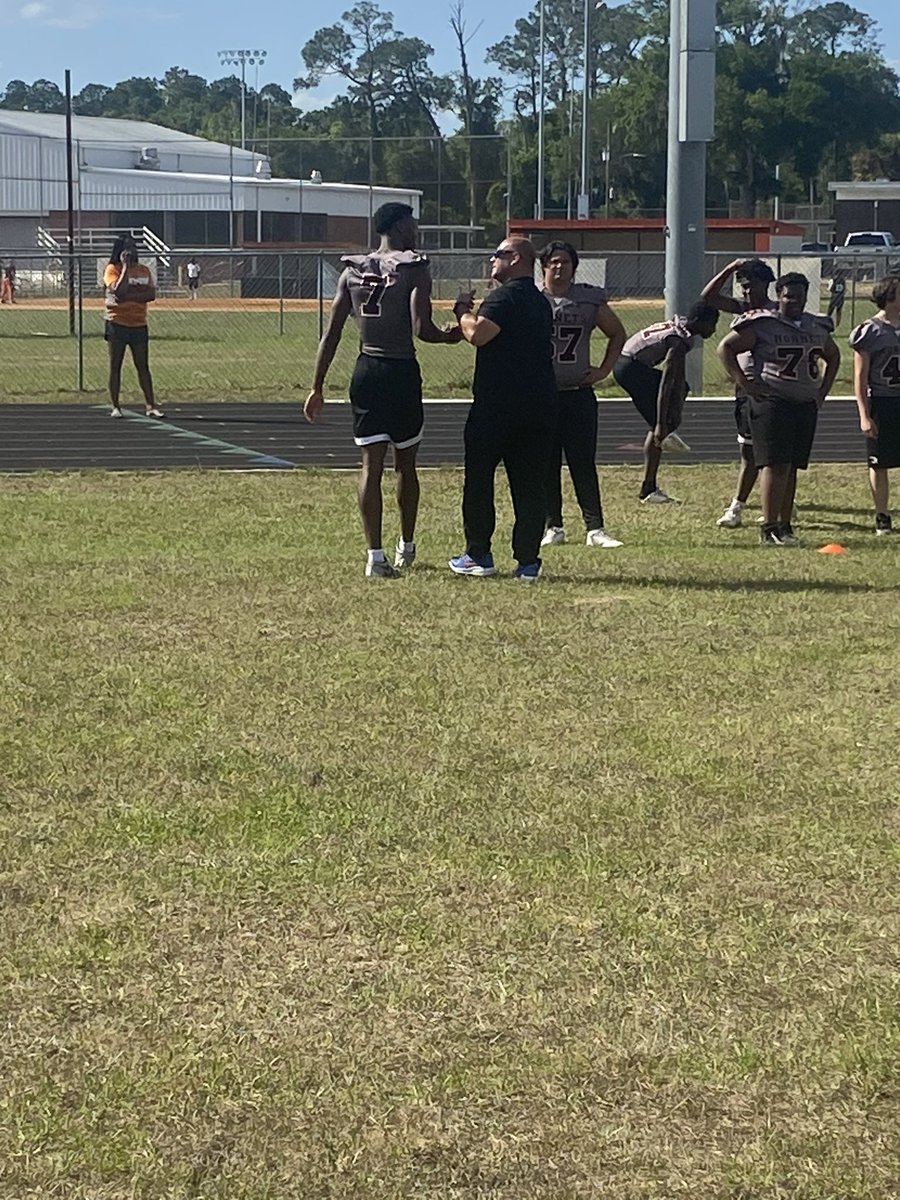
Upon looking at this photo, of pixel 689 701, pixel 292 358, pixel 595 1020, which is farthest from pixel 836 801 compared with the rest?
pixel 292 358

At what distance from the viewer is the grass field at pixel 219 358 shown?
28.0 meters

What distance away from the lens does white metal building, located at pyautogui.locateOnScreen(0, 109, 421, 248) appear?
297ft

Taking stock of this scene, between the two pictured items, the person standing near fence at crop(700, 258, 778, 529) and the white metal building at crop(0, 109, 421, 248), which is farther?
the white metal building at crop(0, 109, 421, 248)

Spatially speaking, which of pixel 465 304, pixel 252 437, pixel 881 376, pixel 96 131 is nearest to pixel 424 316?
pixel 465 304

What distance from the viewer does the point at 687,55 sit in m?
21.6

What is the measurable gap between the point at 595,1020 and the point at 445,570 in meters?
6.86

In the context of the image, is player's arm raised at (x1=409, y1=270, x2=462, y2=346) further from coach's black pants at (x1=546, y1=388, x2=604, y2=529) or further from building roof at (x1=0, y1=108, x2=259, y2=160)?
building roof at (x1=0, y1=108, x2=259, y2=160)

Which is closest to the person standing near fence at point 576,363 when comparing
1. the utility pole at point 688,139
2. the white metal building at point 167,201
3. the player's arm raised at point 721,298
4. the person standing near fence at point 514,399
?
the player's arm raised at point 721,298

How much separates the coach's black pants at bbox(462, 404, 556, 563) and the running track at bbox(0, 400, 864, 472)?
6830 millimetres

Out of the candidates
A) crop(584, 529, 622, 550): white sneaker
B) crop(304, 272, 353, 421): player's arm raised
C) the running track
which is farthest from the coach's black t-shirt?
the running track

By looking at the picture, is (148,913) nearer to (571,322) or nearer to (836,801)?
(836,801)

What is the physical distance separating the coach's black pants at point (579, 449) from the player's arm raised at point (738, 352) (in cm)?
87

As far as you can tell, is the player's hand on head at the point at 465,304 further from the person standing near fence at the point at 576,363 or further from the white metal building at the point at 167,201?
the white metal building at the point at 167,201

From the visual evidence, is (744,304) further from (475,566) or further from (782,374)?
(475,566)
